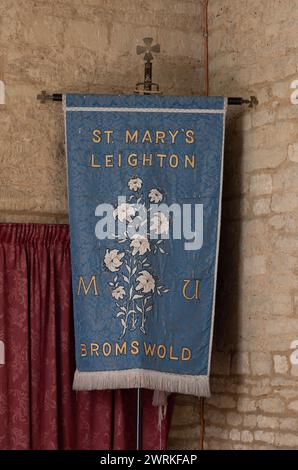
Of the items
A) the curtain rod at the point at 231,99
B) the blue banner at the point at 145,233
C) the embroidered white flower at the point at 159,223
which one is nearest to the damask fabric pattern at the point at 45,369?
the blue banner at the point at 145,233

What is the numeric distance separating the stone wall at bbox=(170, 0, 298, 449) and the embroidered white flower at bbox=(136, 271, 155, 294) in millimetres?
480

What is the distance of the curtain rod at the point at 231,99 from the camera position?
14.5ft

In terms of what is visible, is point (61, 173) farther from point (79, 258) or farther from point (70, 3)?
point (70, 3)

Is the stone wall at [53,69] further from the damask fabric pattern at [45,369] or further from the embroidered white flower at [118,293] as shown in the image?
the embroidered white flower at [118,293]

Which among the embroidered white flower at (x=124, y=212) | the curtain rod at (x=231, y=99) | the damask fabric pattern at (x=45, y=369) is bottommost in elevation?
the damask fabric pattern at (x=45, y=369)

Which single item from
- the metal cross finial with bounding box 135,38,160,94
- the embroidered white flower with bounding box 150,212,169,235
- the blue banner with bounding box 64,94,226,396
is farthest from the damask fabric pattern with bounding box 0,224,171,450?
the metal cross finial with bounding box 135,38,160,94

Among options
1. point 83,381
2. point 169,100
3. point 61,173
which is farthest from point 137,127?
point 83,381

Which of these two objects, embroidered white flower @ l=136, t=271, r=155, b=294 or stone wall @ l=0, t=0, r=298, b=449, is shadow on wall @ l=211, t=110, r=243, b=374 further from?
embroidered white flower @ l=136, t=271, r=155, b=294

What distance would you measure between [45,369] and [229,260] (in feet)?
3.54

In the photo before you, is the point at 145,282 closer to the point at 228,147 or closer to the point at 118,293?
the point at 118,293

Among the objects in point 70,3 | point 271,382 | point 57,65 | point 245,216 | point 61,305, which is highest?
point 70,3

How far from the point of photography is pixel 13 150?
4566 mm

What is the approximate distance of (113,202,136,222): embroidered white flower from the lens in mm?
4395

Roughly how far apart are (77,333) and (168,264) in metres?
0.55
